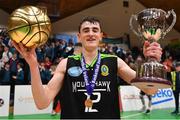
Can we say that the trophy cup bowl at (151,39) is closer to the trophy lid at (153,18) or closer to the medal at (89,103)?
the trophy lid at (153,18)

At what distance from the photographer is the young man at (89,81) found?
236 cm

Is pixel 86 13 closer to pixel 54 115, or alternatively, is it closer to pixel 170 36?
pixel 170 36

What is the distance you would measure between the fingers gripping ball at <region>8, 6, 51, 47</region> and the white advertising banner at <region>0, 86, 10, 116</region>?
714cm

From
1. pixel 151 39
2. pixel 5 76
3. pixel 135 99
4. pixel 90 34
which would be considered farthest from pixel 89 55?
pixel 135 99

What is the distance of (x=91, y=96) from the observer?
2367mm

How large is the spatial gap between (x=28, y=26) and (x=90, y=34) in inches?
20.2

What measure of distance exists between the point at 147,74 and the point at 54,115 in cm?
698

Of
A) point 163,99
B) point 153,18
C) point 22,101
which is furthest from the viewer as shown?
point 163,99

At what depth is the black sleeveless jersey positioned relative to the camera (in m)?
Result: 2.37

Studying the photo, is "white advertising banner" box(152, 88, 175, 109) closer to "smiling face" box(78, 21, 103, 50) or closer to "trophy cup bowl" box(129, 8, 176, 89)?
"trophy cup bowl" box(129, 8, 176, 89)

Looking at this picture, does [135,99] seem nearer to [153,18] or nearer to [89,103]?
[153,18]

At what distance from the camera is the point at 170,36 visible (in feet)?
65.6

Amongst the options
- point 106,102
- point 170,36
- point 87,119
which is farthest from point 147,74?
point 170,36

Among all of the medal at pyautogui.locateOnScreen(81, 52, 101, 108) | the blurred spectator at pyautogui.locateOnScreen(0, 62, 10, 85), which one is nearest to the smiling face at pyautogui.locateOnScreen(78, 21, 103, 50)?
the medal at pyautogui.locateOnScreen(81, 52, 101, 108)
